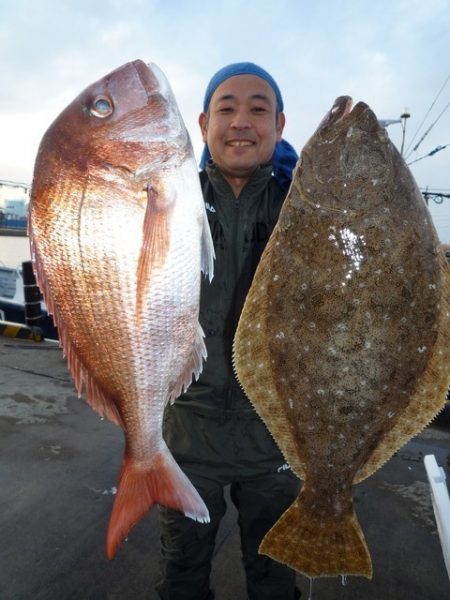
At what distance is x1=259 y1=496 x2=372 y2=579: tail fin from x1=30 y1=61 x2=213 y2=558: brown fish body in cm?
44

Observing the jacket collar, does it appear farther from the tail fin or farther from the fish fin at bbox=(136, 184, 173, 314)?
the tail fin

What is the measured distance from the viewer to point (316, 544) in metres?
1.81

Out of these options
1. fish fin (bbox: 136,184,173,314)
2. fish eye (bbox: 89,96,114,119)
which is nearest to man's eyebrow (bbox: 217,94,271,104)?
fish eye (bbox: 89,96,114,119)

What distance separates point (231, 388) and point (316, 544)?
82 cm

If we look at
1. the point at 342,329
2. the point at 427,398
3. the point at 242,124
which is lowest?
the point at 427,398

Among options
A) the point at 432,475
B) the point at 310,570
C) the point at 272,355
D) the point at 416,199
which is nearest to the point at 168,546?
the point at 310,570

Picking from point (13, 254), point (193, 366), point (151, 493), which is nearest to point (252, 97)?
point (193, 366)

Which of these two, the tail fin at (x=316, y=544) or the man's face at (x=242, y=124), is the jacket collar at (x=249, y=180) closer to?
the man's face at (x=242, y=124)

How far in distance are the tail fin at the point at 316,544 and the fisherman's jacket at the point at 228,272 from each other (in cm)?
66

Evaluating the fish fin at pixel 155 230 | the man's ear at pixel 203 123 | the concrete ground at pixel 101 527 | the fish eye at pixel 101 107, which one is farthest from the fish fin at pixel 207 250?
the concrete ground at pixel 101 527

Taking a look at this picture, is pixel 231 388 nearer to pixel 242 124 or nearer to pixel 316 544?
pixel 316 544

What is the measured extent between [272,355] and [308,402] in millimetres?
242

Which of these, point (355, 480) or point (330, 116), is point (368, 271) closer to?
point (330, 116)

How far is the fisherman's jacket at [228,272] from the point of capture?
89.1 inches
